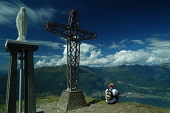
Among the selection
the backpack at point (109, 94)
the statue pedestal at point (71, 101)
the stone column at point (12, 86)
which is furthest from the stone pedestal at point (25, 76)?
the statue pedestal at point (71, 101)

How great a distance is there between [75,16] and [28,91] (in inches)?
589

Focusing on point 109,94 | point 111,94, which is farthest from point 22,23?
point 111,94

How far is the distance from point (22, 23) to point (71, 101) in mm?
12442

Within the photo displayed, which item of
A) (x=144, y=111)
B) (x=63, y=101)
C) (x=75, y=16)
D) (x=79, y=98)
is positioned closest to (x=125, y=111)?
(x=144, y=111)

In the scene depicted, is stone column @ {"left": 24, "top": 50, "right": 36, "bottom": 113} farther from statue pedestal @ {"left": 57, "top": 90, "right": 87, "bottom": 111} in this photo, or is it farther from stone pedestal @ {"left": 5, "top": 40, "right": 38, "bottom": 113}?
statue pedestal @ {"left": 57, "top": 90, "right": 87, "bottom": 111}

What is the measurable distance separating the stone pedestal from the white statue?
2.15 feet

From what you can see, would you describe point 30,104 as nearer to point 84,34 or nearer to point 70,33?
point 70,33

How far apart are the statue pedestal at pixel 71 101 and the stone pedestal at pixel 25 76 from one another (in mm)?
9491

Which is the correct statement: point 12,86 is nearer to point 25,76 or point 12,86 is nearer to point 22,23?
point 25,76

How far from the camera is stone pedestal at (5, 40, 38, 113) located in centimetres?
804

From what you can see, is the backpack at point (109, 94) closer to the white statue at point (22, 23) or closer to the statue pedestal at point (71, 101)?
the statue pedestal at point (71, 101)

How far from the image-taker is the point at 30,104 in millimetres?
8508

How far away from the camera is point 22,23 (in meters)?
8.74

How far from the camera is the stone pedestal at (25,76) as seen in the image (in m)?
8.04
